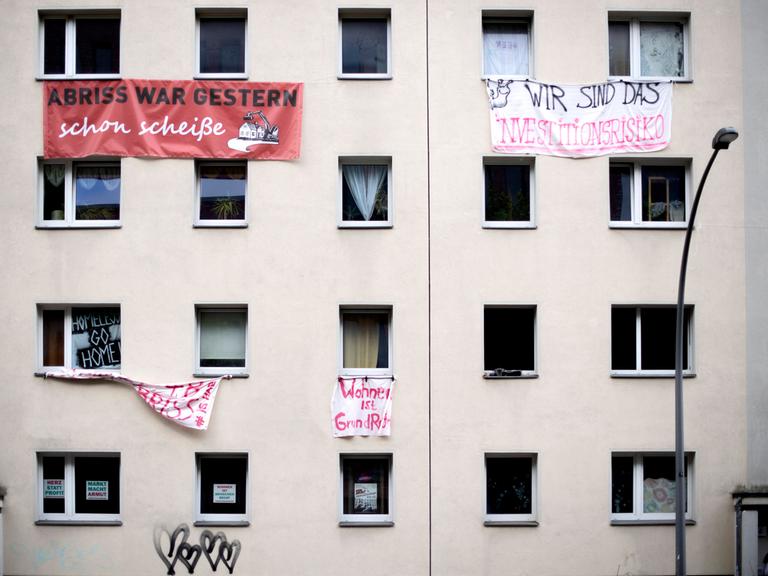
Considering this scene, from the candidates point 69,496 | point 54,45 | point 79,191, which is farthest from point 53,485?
point 54,45

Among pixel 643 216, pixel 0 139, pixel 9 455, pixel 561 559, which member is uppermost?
pixel 0 139

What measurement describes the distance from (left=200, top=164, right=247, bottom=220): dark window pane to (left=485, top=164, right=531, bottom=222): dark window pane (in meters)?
4.60

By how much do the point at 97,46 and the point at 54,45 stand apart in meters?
0.81

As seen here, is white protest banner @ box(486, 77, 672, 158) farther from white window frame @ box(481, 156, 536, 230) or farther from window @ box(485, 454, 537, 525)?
window @ box(485, 454, 537, 525)

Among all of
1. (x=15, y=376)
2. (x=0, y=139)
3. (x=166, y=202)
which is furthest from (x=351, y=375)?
(x=0, y=139)

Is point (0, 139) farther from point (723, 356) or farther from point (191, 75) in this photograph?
point (723, 356)

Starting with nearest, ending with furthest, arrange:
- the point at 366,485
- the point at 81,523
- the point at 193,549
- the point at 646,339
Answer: the point at 193,549, the point at 81,523, the point at 366,485, the point at 646,339

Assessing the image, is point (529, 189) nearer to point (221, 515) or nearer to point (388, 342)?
point (388, 342)

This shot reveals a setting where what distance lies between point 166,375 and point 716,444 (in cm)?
1006

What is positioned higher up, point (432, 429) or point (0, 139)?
point (0, 139)

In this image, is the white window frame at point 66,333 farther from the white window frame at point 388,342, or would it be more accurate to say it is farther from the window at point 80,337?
the white window frame at point 388,342

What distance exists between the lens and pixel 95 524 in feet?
52.3

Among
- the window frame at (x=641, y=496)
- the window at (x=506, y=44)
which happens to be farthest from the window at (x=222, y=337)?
the window frame at (x=641, y=496)

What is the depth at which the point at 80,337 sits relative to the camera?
1652 cm
